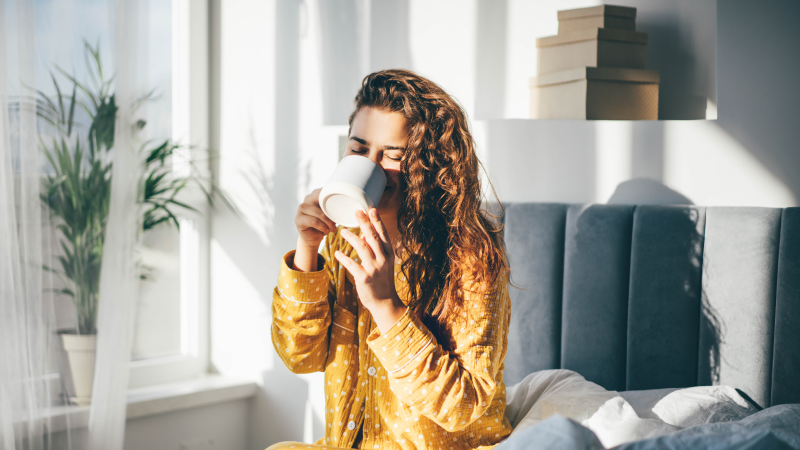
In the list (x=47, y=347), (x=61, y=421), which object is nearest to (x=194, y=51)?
(x=47, y=347)

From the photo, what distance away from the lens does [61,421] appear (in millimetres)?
1719

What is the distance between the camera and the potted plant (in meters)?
1.71

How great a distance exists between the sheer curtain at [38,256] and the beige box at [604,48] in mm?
1318

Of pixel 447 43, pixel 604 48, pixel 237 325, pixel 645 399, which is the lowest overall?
pixel 237 325

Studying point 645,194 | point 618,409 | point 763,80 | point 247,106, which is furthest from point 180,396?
point 763,80

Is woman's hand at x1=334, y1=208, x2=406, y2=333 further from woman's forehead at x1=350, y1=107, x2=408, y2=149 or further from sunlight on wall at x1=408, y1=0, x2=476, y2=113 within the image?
sunlight on wall at x1=408, y1=0, x2=476, y2=113

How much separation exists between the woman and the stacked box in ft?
1.57

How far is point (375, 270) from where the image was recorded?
0.94 meters

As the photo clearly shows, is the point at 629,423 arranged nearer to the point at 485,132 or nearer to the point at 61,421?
the point at 485,132

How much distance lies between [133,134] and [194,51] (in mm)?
676

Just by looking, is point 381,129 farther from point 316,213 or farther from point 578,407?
point 578,407

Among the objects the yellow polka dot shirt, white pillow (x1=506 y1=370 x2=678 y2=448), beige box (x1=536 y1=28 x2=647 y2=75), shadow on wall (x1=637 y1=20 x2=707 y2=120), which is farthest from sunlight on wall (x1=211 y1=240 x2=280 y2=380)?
shadow on wall (x1=637 y1=20 x2=707 y2=120)

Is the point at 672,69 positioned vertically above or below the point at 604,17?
below

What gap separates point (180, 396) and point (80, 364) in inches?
17.1
